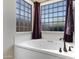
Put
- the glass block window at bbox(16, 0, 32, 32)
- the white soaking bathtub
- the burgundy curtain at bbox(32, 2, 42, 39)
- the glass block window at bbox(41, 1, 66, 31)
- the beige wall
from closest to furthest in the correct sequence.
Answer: the white soaking bathtub → the beige wall → the glass block window at bbox(16, 0, 32, 32) → the glass block window at bbox(41, 1, 66, 31) → the burgundy curtain at bbox(32, 2, 42, 39)

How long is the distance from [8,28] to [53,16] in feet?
5.44

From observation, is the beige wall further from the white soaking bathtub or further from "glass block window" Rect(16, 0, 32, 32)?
"glass block window" Rect(16, 0, 32, 32)

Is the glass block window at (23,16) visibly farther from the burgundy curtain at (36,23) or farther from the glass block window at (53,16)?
the glass block window at (53,16)

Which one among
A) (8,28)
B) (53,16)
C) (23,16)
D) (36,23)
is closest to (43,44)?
(36,23)

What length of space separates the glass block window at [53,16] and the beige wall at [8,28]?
1.43m

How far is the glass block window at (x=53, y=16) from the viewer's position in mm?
3148

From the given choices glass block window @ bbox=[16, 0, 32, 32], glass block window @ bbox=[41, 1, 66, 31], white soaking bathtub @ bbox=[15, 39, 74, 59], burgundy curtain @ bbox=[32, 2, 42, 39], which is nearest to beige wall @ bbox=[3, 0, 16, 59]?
white soaking bathtub @ bbox=[15, 39, 74, 59]

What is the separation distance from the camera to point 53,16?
3.38 m

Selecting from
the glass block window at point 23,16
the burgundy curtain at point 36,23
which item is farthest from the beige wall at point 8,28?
the burgundy curtain at point 36,23

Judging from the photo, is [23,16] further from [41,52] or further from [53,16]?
[41,52]

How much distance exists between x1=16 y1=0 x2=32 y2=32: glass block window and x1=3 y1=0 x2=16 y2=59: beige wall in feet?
1.64

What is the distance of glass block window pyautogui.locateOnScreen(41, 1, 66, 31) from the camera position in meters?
3.15

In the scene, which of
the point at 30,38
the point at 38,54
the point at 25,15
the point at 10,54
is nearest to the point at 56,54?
the point at 38,54
